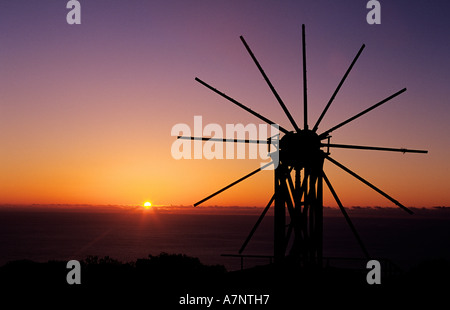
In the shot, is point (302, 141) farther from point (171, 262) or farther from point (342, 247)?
point (342, 247)

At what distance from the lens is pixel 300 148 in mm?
15484

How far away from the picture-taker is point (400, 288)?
55.1 ft

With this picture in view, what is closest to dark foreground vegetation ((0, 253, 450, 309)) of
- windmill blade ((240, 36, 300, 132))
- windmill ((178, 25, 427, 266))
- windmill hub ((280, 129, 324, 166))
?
windmill ((178, 25, 427, 266))

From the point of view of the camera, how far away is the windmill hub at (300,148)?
50.8 ft

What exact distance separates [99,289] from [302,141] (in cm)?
1104
